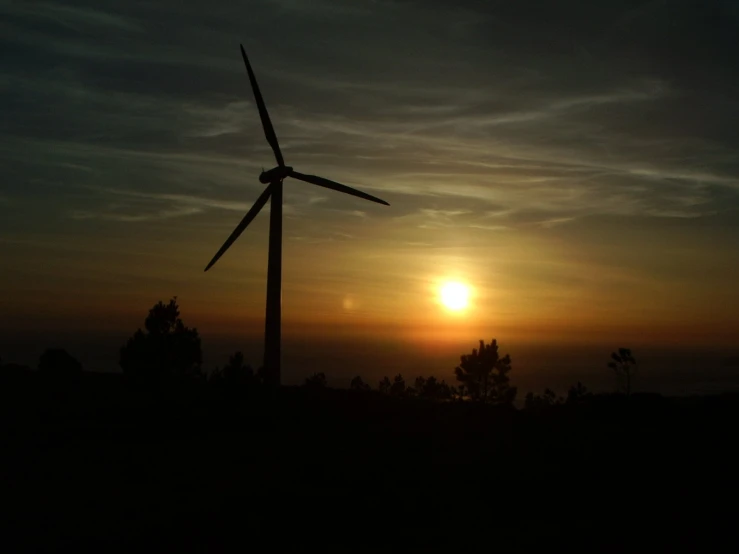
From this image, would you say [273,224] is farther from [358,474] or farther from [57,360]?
[57,360]

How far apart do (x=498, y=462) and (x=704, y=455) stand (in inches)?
326

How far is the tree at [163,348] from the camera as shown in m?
63.5

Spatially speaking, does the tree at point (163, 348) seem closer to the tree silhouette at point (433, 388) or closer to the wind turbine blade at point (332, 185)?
the wind turbine blade at point (332, 185)

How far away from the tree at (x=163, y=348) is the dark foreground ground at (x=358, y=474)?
2161cm

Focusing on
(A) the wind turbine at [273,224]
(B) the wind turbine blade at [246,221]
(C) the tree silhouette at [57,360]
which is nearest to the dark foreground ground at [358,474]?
(A) the wind turbine at [273,224]

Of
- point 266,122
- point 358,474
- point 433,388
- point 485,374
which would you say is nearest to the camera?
point 358,474

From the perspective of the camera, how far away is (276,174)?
38.2 meters

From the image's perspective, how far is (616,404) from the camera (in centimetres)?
4091

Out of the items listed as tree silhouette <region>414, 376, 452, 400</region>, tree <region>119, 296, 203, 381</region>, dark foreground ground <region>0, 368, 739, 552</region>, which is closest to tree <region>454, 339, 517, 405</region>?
tree silhouette <region>414, 376, 452, 400</region>

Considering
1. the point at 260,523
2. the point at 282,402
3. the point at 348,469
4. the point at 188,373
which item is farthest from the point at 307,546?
the point at 188,373

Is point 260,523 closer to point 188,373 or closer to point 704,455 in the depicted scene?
point 704,455

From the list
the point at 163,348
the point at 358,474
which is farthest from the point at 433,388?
the point at 358,474

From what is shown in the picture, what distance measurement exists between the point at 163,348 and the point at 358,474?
1655 inches

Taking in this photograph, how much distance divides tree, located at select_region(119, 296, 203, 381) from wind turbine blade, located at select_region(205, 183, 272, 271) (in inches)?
1026
